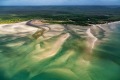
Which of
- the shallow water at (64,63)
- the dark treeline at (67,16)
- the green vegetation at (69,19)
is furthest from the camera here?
the dark treeline at (67,16)

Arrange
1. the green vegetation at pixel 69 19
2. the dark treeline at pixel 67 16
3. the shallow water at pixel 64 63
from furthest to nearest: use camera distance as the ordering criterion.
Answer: the dark treeline at pixel 67 16
the green vegetation at pixel 69 19
the shallow water at pixel 64 63

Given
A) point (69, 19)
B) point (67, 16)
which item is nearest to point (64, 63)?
point (69, 19)

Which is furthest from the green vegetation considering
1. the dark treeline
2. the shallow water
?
the shallow water

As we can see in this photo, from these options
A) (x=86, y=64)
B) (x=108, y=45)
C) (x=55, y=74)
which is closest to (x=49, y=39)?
(x=108, y=45)

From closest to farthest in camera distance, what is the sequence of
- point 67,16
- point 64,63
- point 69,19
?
1. point 64,63
2. point 69,19
3. point 67,16

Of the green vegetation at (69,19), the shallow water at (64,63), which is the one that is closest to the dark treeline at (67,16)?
the green vegetation at (69,19)

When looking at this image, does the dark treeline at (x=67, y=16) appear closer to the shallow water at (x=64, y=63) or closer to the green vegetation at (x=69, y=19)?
the green vegetation at (x=69, y=19)

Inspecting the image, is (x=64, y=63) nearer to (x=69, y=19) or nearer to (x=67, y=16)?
(x=69, y=19)

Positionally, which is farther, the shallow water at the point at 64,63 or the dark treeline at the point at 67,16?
the dark treeline at the point at 67,16

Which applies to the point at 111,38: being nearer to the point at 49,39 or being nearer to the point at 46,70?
the point at 49,39
